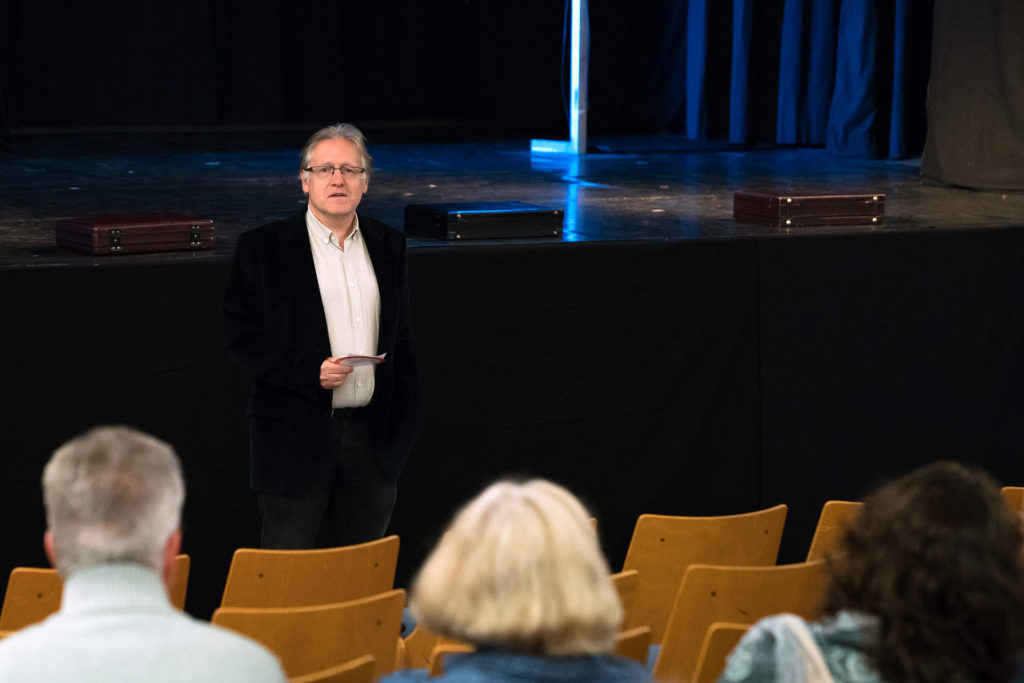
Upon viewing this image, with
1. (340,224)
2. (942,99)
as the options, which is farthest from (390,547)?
(942,99)

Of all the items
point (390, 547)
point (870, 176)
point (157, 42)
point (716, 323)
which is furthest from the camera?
point (157, 42)

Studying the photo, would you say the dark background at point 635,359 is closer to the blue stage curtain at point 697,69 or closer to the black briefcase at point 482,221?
the black briefcase at point 482,221

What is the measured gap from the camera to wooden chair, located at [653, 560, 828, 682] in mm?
2416

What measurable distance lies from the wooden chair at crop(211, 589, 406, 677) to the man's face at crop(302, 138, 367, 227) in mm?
1078

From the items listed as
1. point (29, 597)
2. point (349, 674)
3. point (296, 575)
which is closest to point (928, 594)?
point (349, 674)

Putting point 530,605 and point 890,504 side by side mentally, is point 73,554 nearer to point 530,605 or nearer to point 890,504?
point 530,605

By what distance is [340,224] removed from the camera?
3.10 meters

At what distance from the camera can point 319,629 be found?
2.18 m

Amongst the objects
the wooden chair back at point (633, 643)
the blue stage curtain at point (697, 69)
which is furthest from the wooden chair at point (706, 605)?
the blue stage curtain at point (697, 69)

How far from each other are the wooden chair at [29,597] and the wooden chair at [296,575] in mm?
148

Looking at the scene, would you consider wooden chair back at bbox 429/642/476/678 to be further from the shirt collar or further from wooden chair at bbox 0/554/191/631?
the shirt collar

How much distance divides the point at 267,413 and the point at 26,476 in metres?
1.16

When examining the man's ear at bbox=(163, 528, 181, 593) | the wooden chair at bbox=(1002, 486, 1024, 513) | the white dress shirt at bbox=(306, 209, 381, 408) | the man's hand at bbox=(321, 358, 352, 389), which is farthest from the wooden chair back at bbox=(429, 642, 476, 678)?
the wooden chair at bbox=(1002, 486, 1024, 513)

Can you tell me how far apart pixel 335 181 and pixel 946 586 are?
1920 millimetres
